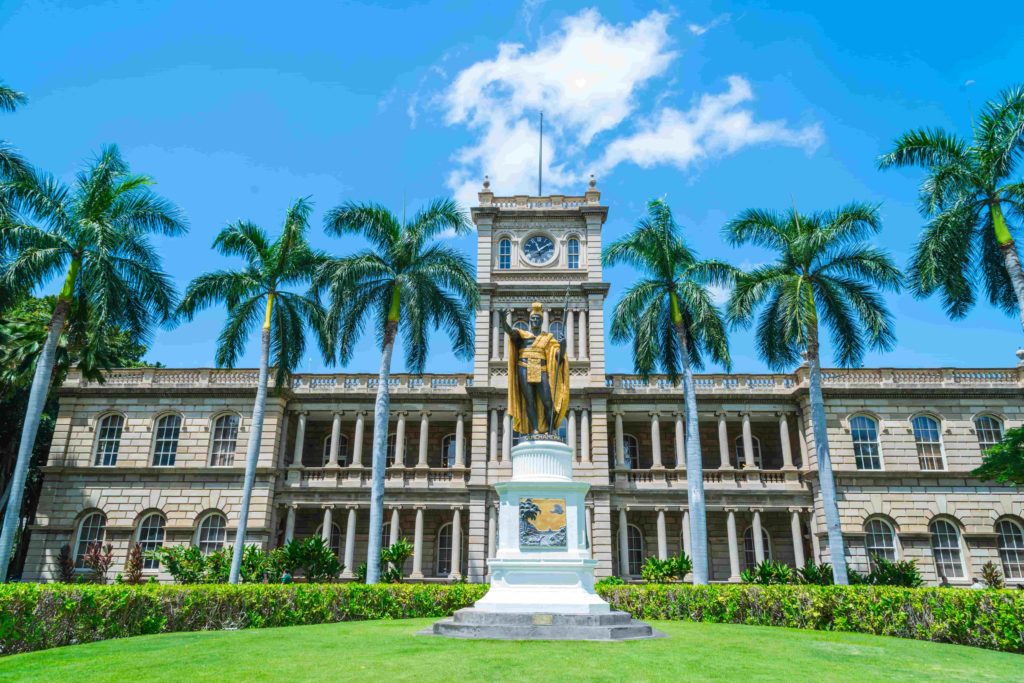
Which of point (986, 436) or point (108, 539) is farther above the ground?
point (986, 436)

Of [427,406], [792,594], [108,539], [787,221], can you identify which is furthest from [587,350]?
[108,539]

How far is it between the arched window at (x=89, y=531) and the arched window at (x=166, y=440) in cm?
308

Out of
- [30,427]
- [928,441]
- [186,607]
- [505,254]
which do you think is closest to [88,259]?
[30,427]

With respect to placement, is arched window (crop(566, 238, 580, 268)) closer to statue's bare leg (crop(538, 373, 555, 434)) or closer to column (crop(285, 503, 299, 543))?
column (crop(285, 503, 299, 543))

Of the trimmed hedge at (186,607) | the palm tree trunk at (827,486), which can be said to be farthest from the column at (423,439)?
the palm tree trunk at (827,486)

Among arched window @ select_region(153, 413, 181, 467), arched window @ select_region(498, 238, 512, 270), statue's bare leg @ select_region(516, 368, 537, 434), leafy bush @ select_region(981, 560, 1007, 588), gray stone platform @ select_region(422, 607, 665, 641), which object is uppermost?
arched window @ select_region(498, 238, 512, 270)

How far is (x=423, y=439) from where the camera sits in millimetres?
29938

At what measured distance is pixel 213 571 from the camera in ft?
82.4

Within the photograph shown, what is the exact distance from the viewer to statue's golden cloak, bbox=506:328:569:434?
496 inches

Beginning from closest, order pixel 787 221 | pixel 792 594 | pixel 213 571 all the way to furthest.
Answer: pixel 792 594 < pixel 787 221 < pixel 213 571

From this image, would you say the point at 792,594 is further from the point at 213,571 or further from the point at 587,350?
the point at 213,571

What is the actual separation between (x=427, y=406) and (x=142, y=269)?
13271 millimetres

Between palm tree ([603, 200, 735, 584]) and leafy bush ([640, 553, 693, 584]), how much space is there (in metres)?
2.01

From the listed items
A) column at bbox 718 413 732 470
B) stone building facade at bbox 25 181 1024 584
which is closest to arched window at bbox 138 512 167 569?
stone building facade at bbox 25 181 1024 584
